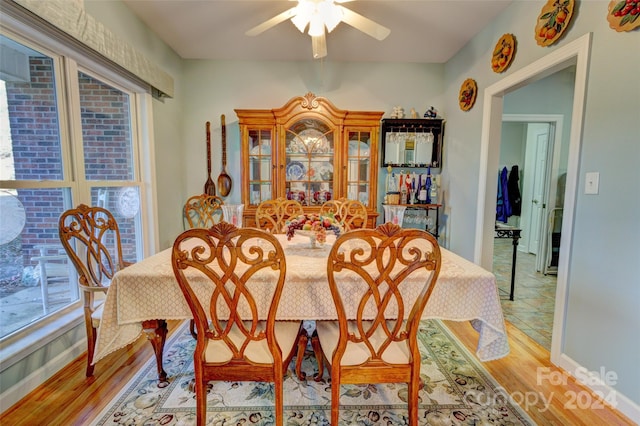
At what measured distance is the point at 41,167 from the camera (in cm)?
166

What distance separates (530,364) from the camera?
5.73 ft

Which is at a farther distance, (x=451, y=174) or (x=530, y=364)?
(x=451, y=174)

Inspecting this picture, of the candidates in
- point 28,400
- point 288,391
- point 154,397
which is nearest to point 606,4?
point 288,391

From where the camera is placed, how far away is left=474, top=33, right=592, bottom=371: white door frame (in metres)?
1.57

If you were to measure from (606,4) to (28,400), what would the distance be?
370cm

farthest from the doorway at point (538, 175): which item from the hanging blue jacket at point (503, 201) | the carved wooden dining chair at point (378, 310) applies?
the carved wooden dining chair at point (378, 310)

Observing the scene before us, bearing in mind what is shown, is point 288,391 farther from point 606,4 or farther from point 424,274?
point 606,4

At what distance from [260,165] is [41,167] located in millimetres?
1803

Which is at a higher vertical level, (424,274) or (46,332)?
(424,274)

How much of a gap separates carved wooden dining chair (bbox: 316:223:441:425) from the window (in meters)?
1.81

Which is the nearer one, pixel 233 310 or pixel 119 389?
pixel 233 310

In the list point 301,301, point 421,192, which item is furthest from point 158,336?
point 421,192

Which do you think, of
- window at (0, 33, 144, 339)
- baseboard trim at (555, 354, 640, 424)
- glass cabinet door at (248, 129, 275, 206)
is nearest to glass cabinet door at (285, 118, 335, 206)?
glass cabinet door at (248, 129, 275, 206)

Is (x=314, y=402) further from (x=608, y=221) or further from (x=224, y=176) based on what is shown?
(x=224, y=176)
